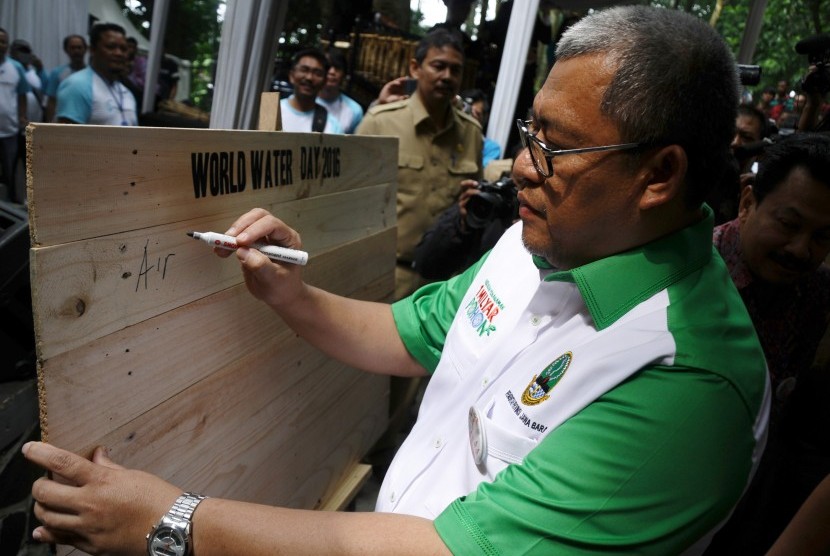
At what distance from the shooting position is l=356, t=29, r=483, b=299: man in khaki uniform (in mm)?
3295

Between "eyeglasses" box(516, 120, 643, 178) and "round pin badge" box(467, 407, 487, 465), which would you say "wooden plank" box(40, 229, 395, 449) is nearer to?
"round pin badge" box(467, 407, 487, 465)

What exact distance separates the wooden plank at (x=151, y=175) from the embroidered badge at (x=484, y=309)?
55 centimetres

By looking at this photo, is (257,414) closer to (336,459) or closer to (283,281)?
(283,281)

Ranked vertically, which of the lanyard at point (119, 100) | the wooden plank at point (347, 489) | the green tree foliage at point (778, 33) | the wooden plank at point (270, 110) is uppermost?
the green tree foliage at point (778, 33)

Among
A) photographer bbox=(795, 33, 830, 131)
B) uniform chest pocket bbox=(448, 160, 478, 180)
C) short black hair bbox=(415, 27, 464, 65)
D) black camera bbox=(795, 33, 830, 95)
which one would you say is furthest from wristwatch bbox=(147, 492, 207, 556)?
black camera bbox=(795, 33, 830, 95)

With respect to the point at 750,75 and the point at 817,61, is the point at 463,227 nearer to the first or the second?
the point at 750,75

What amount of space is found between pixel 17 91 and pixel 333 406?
609cm

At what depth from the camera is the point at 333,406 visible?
2.17 m

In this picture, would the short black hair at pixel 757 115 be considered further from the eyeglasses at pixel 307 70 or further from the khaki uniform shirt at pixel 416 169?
the eyeglasses at pixel 307 70

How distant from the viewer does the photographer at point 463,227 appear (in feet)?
9.48

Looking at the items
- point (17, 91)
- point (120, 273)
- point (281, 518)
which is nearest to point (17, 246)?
point (120, 273)

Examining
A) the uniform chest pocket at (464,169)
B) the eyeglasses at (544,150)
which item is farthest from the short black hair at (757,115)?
the eyeglasses at (544,150)

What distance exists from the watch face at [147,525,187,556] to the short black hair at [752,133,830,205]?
1.70 m

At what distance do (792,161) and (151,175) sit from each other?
63.9 inches
